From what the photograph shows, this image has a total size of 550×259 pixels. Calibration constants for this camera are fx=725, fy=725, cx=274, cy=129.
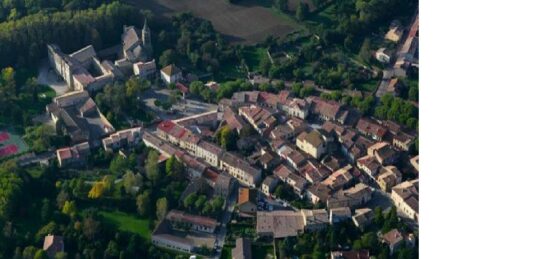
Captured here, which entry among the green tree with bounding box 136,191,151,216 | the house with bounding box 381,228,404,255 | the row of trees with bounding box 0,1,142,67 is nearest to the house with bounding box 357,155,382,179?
the house with bounding box 381,228,404,255

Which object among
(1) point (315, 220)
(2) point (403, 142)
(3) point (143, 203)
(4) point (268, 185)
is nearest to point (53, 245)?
(3) point (143, 203)

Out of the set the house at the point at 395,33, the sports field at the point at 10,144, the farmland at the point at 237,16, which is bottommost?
the sports field at the point at 10,144

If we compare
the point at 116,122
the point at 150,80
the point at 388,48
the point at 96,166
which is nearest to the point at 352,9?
the point at 388,48

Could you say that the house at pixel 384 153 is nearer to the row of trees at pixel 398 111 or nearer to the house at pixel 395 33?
the row of trees at pixel 398 111

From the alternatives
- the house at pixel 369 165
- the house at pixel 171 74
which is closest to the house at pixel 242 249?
the house at pixel 369 165

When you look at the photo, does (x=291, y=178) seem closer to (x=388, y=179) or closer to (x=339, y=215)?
(x=339, y=215)
